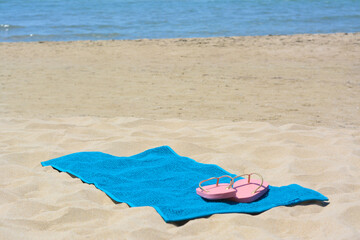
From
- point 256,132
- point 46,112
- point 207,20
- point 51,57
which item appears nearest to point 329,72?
point 256,132

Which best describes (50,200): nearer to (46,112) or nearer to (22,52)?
(46,112)

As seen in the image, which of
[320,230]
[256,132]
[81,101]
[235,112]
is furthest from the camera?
[81,101]

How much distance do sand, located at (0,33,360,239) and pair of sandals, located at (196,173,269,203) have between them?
0.22 meters

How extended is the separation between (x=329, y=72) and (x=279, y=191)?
517 centimetres

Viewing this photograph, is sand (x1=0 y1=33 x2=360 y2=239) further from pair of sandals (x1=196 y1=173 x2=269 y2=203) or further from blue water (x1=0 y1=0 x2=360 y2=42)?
blue water (x1=0 y1=0 x2=360 y2=42)

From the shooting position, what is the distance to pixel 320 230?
2.62 meters

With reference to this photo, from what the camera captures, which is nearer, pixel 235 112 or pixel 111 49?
pixel 235 112

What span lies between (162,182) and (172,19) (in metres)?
15.3

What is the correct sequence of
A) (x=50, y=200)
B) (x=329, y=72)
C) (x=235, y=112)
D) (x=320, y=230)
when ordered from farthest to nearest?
(x=329, y=72) → (x=235, y=112) → (x=50, y=200) → (x=320, y=230)

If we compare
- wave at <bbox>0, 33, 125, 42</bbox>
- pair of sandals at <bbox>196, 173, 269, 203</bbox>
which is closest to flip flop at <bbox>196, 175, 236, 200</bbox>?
pair of sandals at <bbox>196, 173, 269, 203</bbox>

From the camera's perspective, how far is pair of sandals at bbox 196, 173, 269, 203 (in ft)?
9.91

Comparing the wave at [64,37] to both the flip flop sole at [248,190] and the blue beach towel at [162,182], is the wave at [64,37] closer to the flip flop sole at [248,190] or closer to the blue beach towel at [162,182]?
the blue beach towel at [162,182]

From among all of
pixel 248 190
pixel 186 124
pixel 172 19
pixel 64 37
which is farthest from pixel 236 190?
pixel 172 19

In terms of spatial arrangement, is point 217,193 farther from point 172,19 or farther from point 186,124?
point 172,19
